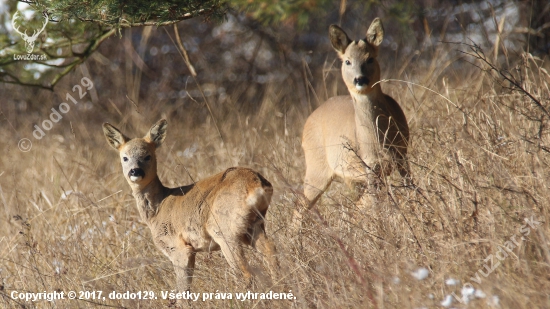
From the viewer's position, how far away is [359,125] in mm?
6148

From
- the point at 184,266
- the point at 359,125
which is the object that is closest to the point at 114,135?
the point at 184,266

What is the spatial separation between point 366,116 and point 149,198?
189 centimetres

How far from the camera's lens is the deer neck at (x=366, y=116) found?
19.6ft

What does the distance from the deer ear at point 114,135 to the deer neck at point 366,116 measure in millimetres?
1914

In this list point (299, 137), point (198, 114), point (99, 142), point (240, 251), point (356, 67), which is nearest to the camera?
point (240, 251)

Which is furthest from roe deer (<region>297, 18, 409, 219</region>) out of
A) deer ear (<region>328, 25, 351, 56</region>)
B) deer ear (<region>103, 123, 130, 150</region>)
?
deer ear (<region>103, 123, 130, 150</region>)

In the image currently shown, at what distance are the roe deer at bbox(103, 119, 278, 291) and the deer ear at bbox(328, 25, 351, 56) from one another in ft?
5.30

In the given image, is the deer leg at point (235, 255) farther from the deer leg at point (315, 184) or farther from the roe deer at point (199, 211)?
the deer leg at point (315, 184)

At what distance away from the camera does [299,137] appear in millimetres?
8875

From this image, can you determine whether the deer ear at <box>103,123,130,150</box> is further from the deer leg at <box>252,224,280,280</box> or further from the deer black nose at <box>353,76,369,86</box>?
the deer black nose at <box>353,76,369,86</box>

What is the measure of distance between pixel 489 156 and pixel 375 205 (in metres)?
0.80

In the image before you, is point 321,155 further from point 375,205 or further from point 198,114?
point 198,114

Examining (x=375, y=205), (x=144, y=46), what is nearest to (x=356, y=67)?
(x=375, y=205)

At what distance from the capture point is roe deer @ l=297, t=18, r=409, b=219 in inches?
233
